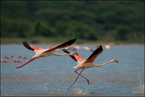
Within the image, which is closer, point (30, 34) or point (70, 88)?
point (70, 88)

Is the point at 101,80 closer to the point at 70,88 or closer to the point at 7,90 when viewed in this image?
the point at 70,88

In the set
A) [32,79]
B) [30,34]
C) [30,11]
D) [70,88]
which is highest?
[70,88]

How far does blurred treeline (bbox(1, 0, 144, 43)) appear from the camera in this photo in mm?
83113

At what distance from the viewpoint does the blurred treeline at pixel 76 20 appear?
83113mm

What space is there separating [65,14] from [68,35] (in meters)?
18.4

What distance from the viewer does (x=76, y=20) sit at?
97875mm

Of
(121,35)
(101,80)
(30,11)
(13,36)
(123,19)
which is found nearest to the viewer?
(101,80)

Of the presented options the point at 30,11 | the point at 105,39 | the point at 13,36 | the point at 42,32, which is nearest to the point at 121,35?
the point at 105,39

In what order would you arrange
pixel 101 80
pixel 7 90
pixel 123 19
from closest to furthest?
1. pixel 7 90
2. pixel 101 80
3. pixel 123 19

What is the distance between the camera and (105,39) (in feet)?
269

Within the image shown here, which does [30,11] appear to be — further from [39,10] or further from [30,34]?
[30,34]

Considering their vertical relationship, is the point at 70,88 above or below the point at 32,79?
above

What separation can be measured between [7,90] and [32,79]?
3261 mm

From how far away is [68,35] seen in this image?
83.1m
